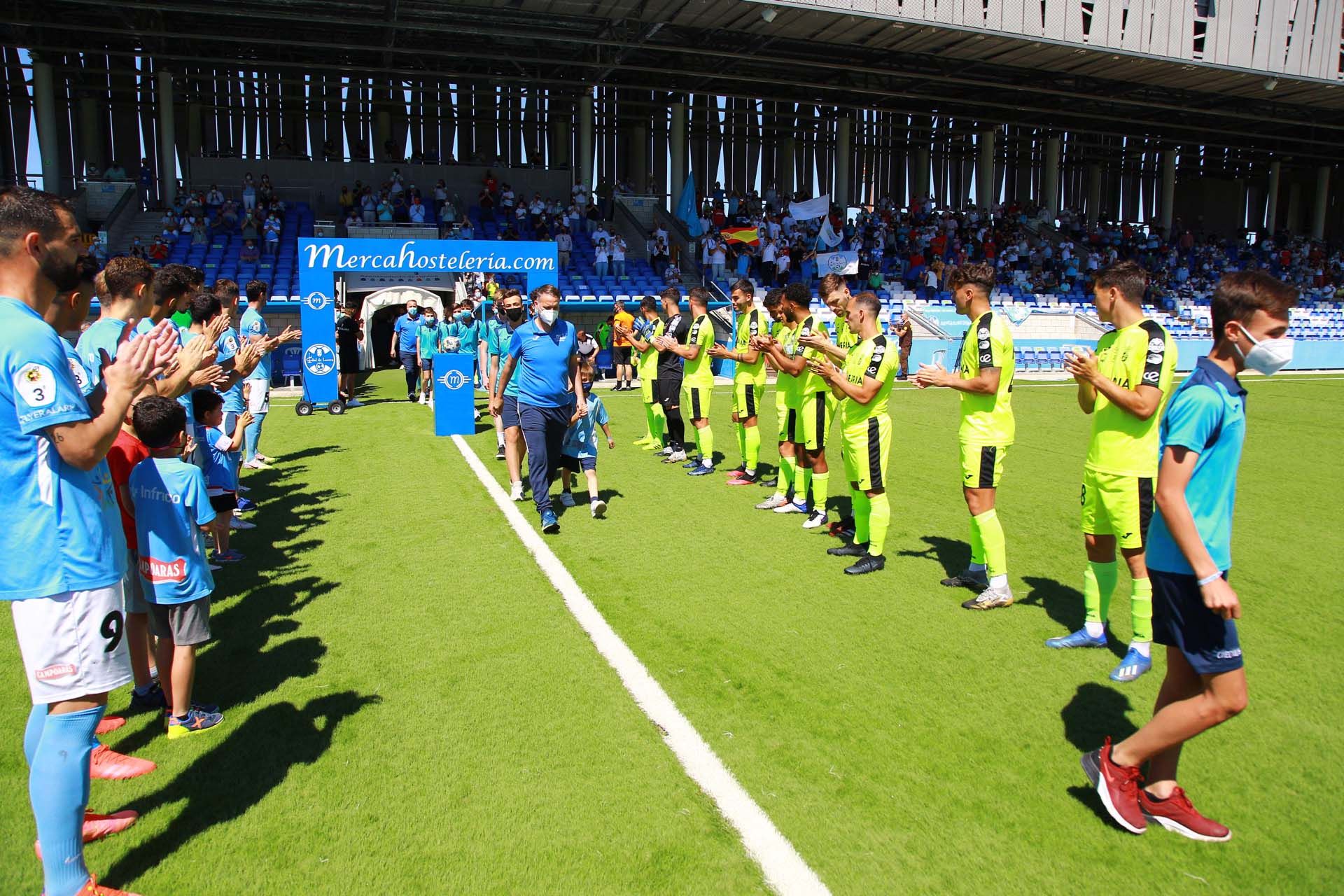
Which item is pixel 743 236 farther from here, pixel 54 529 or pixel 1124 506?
pixel 54 529

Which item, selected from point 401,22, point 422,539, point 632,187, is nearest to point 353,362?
point 422,539

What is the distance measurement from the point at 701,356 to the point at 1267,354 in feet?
22.3

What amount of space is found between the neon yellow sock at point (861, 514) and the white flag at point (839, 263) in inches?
762

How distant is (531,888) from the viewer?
111 inches

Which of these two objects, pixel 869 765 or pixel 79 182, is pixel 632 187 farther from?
pixel 869 765

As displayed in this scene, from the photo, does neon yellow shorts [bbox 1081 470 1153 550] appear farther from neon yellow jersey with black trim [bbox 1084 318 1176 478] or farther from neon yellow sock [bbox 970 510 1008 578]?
neon yellow sock [bbox 970 510 1008 578]

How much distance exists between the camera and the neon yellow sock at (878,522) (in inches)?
241

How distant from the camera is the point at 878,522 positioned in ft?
20.1

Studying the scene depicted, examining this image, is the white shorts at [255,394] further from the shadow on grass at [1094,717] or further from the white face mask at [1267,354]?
the white face mask at [1267,354]

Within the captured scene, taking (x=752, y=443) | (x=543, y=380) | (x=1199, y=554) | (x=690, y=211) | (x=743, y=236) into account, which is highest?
(x=690, y=211)

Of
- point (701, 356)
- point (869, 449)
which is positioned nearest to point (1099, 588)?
point (869, 449)

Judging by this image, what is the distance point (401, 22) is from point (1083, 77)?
23.6m

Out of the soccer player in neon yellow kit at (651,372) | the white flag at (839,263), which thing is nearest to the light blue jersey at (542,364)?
the soccer player in neon yellow kit at (651,372)

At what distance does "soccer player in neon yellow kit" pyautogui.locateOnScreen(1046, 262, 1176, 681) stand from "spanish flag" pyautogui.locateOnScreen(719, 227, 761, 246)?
988 inches
